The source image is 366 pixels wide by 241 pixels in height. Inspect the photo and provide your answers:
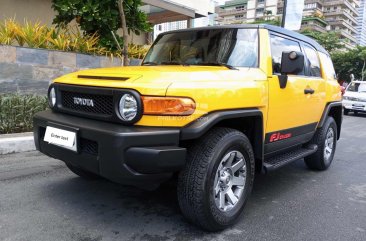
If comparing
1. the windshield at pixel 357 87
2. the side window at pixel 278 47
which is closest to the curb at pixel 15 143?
the side window at pixel 278 47

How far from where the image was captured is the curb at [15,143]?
4.88 m

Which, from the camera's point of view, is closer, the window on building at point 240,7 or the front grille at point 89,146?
the front grille at point 89,146

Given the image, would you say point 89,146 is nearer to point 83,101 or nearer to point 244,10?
point 83,101

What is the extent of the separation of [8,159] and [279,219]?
353 centimetres

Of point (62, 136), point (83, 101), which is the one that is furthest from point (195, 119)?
point (62, 136)

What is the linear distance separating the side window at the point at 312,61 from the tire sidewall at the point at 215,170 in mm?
1932

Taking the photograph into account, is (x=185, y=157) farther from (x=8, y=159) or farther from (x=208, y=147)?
(x=8, y=159)

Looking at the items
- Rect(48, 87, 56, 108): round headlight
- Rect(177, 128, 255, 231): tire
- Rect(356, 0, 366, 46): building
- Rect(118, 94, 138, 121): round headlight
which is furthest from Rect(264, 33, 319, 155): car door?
Rect(356, 0, 366, 46): building

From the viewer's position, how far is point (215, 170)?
2740 mm

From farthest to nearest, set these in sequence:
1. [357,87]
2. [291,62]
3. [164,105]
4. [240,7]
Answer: [240,7], [357,87], [291,62], [164,105]

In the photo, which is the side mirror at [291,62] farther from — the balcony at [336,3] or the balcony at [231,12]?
the balcony at [231,12]

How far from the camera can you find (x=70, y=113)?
10.1 feet

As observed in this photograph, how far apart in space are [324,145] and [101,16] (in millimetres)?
5634

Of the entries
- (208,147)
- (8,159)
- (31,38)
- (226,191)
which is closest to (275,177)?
(226,191)
